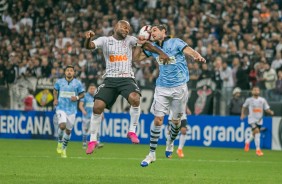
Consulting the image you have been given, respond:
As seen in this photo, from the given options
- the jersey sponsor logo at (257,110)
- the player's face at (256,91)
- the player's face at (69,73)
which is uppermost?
the player's face at (69,73)

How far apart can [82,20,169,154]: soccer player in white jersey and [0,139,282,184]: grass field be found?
3.80 ft

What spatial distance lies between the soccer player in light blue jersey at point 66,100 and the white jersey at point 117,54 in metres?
6.86

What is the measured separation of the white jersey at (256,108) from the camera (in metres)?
27.4

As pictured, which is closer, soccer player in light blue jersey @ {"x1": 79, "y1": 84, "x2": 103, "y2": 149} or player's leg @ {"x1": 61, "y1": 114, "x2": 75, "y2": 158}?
player's leg @ {"x1": 61, "y1": 114, "x2": 75, "y2": 158}

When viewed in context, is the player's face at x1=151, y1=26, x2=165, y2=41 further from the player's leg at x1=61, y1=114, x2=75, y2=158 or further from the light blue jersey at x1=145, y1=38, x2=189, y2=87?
the player's leg at x1=61, y1=114, x2=75, y2=158

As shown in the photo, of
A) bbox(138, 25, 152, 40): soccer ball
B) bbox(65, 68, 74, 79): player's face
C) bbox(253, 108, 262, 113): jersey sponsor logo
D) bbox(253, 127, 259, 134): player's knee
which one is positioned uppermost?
bbox(138, 25, 152, 40): soccer ball

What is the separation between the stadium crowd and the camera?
2939 cm

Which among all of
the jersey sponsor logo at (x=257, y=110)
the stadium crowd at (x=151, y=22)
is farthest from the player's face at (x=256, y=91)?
the stadium crowd at (x=151, y=22)

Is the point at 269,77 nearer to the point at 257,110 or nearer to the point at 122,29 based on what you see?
the point at 257,110

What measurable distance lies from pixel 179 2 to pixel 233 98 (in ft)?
21.9

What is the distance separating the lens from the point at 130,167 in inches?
752

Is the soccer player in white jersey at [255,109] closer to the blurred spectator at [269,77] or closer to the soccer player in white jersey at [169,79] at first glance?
the blurred spectator at [269,77]

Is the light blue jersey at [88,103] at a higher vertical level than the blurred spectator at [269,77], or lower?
lower

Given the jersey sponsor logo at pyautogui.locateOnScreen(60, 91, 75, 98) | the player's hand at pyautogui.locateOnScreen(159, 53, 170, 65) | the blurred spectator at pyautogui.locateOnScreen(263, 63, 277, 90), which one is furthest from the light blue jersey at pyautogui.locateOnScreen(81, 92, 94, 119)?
the player's hand at pyautogui.locateOnScreen(159, 53, 170, 65)
